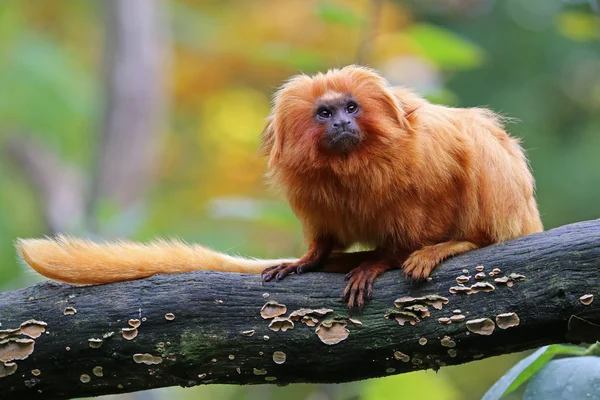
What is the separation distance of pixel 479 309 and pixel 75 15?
32.0 feet

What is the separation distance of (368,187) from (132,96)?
5.81 meters

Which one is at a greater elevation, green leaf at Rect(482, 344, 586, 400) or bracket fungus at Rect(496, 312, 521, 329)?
bracket fungus at Rect(496, 312, 521, 329)

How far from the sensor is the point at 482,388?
8.15 meters

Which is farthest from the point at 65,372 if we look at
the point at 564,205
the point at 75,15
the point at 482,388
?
the point at 75,15

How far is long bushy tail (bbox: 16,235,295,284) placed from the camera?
10.2ft

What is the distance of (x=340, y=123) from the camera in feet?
10.3

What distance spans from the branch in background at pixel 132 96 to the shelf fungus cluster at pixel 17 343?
5369 millimetres

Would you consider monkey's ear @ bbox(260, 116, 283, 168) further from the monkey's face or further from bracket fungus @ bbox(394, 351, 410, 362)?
bracket fungus @ bbox(394, 351, 410, 362)

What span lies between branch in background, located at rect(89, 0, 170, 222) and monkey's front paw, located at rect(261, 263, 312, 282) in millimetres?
5356

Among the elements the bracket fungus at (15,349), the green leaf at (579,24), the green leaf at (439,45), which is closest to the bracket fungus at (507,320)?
the bracket fungus at (15,349)

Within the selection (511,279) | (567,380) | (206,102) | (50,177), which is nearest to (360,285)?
(511,279)

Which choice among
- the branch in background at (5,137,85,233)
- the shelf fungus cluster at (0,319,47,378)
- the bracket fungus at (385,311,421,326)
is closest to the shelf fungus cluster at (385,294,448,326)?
the bracket fungus at (385,311,421,326)

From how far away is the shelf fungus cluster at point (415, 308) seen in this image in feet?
9.27

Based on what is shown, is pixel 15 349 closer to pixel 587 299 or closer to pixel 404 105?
pixel 404 105
